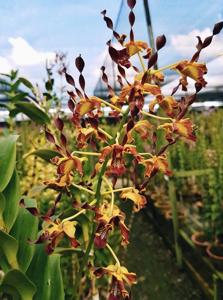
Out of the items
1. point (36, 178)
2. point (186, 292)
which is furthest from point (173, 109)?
point (186, 292)

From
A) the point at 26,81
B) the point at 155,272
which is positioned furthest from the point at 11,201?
the point at 155,272

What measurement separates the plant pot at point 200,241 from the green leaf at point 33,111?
4.30ft

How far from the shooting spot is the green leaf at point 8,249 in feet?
1.72

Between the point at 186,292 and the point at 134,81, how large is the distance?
1.90m

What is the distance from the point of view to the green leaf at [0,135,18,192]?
57 centimetres

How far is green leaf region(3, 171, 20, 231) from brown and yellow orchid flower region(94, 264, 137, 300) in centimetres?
17

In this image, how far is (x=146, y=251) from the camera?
9.14ft

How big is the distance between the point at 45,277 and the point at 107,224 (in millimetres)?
235

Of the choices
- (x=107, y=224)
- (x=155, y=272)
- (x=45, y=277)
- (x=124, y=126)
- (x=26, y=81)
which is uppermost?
(x=26, y=81)

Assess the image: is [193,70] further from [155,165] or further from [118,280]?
[118,280]

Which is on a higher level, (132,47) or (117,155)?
(132,47)

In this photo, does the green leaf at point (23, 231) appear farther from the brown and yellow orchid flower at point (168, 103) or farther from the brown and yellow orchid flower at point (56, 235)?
the brown and yellow orchid flower at point (168, 103)

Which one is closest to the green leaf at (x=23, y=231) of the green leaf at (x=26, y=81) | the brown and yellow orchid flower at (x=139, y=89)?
the brown and yellow orchid flower at (x=139, y=89)

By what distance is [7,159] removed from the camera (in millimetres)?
585
